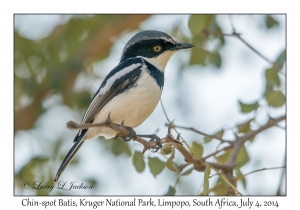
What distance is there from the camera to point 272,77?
13.0 feet

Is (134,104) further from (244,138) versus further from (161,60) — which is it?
(244,138)

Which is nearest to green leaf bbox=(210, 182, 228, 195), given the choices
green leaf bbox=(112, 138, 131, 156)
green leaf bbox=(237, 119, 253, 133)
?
green leaf bbox=(237, 119, 253, 133)

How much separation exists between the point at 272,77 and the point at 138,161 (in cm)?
119

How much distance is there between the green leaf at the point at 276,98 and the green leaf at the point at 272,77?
4.3 inches

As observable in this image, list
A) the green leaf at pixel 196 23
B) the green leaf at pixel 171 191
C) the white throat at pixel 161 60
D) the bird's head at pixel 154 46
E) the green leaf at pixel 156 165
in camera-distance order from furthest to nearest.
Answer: the bird's head at pixel 154 46
the white throat at pixel 161 60
the green leaf at pixel 196 23
the green leaf at pixel 156 165
the green leaf at pixel 171 191

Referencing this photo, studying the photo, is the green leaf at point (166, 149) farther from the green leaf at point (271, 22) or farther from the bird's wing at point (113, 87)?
the green leaf at point (271, 22)

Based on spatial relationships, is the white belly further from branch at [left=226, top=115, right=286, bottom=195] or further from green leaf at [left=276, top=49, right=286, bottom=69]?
green leaf at [left=276, top=49, right=286, bottom=69]

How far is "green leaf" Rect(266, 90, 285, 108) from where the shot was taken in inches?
150

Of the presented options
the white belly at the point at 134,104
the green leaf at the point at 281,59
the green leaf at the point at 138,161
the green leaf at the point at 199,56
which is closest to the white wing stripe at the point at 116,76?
the white belly at the point at 134,104

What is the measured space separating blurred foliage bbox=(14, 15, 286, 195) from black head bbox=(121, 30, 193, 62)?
22 cm

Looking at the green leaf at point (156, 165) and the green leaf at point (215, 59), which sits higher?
the green leaf at point (215, 59)

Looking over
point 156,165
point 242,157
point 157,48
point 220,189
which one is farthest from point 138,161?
point 157,48

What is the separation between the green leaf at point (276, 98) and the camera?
12.5 ft
